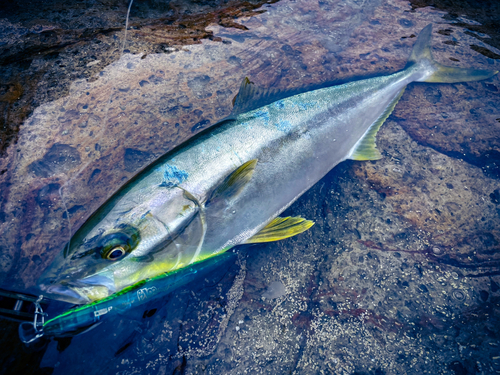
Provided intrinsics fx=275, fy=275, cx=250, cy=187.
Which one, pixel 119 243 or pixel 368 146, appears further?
pixel 368 146

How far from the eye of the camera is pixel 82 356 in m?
1.57

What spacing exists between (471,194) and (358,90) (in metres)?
1.26

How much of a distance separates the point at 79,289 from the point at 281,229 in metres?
1.24

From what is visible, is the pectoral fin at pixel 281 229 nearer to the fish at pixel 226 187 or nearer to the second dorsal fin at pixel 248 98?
the fish at pixel 226 187

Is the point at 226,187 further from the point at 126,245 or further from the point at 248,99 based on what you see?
the point at 248,99

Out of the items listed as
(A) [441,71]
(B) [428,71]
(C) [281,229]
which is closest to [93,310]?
(C) [281,229]

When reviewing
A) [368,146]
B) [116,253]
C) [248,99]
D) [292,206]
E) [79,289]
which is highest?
[248,99]

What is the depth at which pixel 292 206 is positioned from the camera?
2.23 metres

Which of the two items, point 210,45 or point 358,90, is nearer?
point 358,90

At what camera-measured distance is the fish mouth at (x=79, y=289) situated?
1.40 meters

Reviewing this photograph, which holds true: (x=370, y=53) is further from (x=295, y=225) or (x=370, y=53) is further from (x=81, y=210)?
(x=81, y=210)

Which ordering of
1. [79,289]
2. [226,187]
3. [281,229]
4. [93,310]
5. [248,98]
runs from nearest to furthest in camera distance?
[79,289] < [93,310] < [226,187] < [281,229] < [248,98]

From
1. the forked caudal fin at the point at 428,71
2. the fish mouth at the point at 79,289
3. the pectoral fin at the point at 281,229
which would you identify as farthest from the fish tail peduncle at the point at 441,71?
the fish mouth at the point at 79,289

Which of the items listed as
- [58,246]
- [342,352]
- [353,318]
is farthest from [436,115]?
[58,246]
